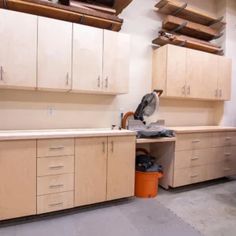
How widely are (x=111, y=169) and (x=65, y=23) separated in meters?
1.83

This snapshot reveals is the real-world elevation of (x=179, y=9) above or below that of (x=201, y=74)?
above

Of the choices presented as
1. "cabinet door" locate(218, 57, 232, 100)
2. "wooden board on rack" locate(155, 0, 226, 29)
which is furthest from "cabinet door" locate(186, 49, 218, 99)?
"wooden board on rack" locate(155, 0, 226, 29)

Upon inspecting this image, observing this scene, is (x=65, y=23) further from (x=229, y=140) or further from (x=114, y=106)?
(x=229, y=140)

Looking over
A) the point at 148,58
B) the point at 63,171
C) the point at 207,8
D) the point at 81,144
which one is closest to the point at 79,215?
the point at 63,171

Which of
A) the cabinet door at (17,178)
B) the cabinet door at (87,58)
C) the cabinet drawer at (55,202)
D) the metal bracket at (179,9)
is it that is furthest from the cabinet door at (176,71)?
the cabinet door at (17,178)

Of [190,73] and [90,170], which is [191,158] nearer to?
[190,73]

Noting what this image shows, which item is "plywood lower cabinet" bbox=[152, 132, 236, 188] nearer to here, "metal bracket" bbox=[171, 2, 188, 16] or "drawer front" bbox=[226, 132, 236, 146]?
"drawer front" bbox=[226, 132, 236, 146]

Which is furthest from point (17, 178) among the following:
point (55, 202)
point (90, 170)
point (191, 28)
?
point (191, 28)

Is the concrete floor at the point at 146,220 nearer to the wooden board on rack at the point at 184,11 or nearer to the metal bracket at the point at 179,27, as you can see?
the metal bracket at the point at 179,27

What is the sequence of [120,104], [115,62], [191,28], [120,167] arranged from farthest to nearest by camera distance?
[191,28] → [120,104] → [115,62] → [120,167]

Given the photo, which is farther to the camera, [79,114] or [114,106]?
[114,106]

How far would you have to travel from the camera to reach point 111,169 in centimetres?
254

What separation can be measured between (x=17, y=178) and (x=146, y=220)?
4.70 ft

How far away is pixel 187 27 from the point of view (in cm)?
347
